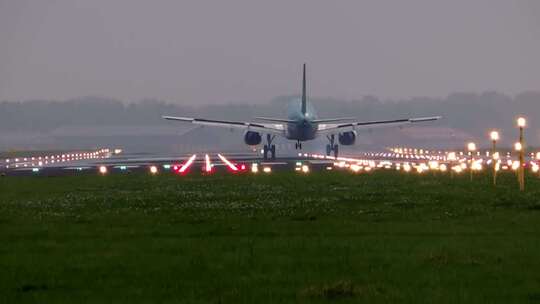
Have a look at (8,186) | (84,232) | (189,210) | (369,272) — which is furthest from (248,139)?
(369,272)

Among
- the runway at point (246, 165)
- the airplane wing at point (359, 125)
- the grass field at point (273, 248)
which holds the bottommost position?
the grass field at point (273, 248)

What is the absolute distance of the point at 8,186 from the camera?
49438 mm

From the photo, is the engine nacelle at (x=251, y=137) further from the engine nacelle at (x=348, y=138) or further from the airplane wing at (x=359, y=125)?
the engine nacelle at (x=348, y=138)

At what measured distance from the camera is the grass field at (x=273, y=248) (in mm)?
15086

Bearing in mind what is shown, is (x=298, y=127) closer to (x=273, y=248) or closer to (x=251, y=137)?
(x=251, y=137)

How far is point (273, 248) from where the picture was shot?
66.5ft

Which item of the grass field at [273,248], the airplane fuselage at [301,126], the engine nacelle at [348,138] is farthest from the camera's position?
the engine nacelle at [348,138]

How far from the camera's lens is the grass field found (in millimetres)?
15086

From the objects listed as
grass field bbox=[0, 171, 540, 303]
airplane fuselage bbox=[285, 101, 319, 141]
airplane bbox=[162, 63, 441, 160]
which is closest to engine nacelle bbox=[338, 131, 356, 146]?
airplane bbox=[162, 63, 441, 160]

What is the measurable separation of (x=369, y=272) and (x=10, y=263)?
21.4 ft

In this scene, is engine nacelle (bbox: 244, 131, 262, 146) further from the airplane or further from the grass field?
the grass field

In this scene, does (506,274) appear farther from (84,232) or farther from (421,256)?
(84,232)

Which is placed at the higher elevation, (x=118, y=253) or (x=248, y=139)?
(x=248, y=139)

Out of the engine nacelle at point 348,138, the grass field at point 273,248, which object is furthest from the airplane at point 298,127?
the grass field at point 273,248
